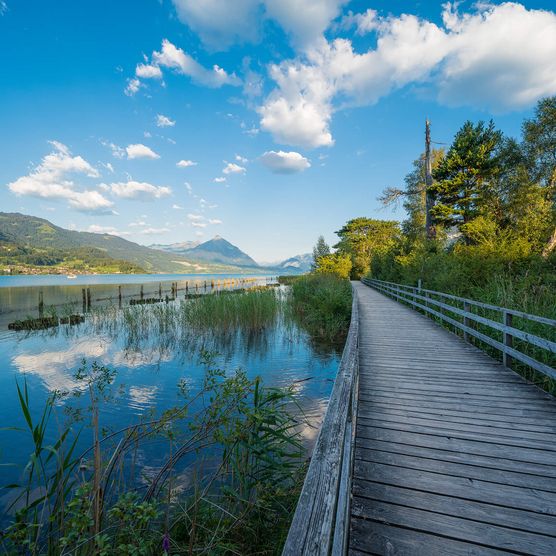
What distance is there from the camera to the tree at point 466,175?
1859 cm

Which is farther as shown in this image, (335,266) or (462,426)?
(335,266)

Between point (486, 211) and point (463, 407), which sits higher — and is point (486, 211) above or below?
above

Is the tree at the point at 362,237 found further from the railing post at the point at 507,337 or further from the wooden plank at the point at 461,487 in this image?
the wooden plank at the point at 461,487

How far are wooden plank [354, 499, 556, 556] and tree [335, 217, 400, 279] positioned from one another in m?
46.1

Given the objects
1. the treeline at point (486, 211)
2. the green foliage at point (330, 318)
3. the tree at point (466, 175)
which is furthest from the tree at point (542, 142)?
the green foliage at point (330, 318)

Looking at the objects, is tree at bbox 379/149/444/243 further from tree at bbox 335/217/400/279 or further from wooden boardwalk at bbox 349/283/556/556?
wooden boardwalk at bbox 349/283/556/556

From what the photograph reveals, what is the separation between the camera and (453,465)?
2.43m

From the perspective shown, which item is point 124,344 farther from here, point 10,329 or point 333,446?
point 333,446

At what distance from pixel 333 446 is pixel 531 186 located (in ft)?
77.7

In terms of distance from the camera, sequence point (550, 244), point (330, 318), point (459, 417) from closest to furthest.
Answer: point (459, 417)
point (330, 318)
point (550, 244)

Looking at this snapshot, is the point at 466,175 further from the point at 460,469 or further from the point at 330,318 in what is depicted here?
the point at 460,469

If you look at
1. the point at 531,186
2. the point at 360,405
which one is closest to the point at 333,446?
the point at 360,405

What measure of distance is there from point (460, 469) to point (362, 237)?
161 ft

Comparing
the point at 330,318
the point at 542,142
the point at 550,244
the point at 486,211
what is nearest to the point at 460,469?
the point at 330,318
